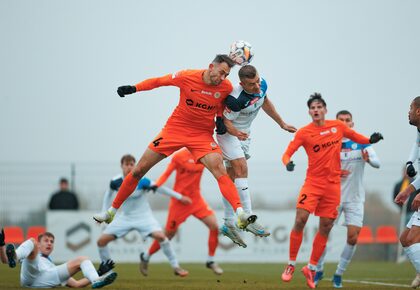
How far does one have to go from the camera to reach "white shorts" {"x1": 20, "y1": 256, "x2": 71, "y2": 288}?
1373cm

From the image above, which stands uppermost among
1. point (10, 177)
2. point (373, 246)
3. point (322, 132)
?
point (322, 132)

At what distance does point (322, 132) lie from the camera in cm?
1544

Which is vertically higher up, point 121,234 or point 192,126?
point 192,126

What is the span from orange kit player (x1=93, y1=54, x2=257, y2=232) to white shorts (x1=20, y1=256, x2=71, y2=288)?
192cm

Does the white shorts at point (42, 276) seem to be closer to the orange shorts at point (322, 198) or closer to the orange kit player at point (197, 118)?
the orange kit player at point (197, 118)

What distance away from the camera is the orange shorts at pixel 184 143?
44.5ft

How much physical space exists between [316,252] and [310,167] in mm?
1452

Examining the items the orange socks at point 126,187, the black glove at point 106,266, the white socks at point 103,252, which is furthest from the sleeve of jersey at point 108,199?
the black glove at point 106,266

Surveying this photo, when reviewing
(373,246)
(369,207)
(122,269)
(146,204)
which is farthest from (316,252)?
(369,207)

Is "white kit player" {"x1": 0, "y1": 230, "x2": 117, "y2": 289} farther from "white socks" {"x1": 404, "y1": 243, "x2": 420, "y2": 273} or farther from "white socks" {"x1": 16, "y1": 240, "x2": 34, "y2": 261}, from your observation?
"white socks" {"x1": 404, "y1": 243, "x2": 420, "y2": 273}

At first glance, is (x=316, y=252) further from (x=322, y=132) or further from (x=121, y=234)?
(x=121, y=234)

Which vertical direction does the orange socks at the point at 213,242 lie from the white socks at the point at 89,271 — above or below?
below

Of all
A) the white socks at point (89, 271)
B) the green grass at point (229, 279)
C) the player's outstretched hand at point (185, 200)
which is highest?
the player's outstretched hand at point (185, 200)

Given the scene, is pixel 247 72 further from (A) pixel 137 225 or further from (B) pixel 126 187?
(A) pixel 137 225
